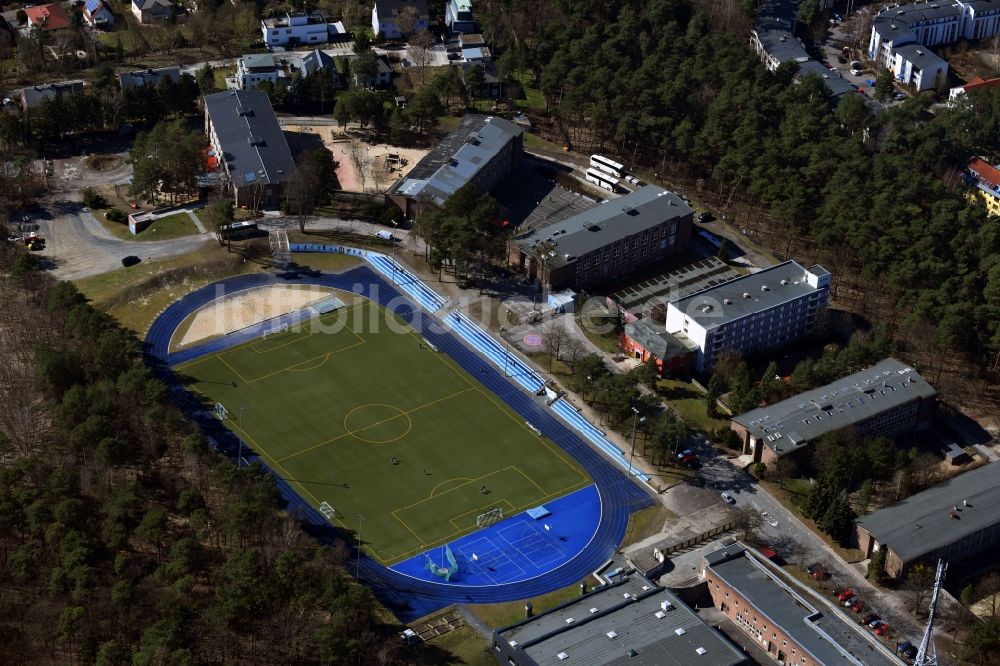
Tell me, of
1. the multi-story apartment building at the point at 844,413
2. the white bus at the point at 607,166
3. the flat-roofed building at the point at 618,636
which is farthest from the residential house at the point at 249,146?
the flat-roofed building at the point at 618,636

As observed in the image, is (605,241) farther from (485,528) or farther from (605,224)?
(485,528)

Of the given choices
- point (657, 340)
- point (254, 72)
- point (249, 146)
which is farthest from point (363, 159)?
point (657, 340)

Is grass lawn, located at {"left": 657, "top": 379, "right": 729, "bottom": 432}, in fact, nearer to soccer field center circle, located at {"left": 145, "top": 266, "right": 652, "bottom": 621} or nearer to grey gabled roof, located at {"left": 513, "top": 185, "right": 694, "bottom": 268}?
soccer field center circle, located at {"left": 145, "top": 266, "right": 652, "bottom": 621}

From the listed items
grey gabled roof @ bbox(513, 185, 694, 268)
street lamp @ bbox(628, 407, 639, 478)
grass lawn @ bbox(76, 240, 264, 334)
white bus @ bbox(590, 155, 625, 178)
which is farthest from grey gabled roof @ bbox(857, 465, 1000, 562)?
grass lawn @ bbox(76, 240, 264, 334)

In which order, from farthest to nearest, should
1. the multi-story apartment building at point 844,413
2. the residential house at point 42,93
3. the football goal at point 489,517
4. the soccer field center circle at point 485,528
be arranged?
1. the residential house at point 42,93
2. the multi-story apartment building at point 844,413
3. the football goal at point 489,517
4. the soccer field center circle at point 485,528

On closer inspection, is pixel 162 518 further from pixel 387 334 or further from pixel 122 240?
pixel 122 240

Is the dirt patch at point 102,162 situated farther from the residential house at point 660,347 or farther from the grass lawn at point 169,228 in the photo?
the residential house at point 660,347

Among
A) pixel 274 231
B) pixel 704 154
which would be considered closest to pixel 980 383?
pixel 704 154
